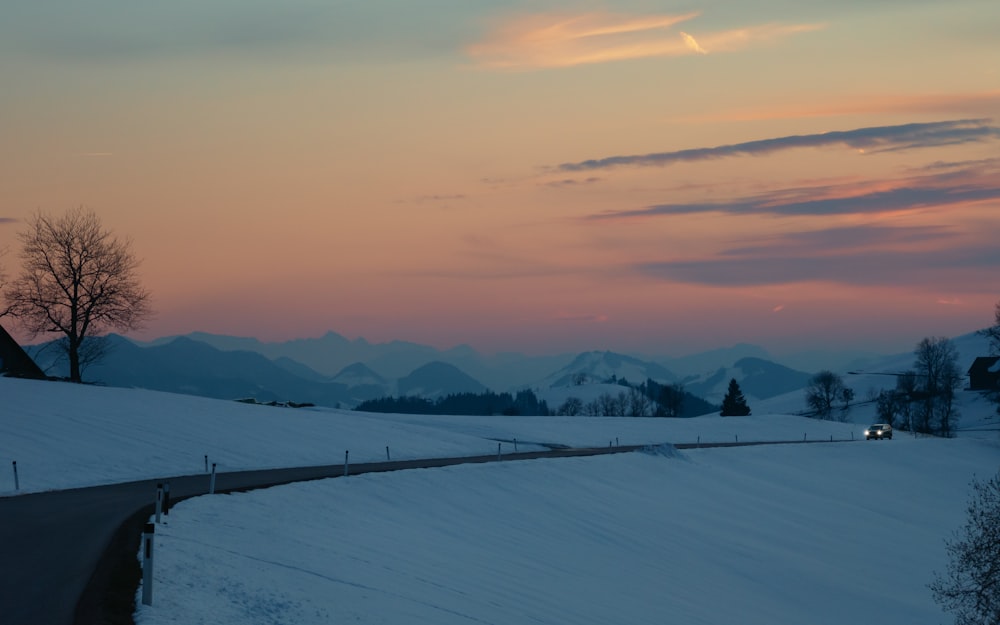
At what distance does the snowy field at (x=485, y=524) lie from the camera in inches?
879

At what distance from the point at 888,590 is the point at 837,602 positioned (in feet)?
18.6

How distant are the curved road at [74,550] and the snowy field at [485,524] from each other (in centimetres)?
84

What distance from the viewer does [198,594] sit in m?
17.5

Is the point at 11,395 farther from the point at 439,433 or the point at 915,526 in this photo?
the point at 915,526

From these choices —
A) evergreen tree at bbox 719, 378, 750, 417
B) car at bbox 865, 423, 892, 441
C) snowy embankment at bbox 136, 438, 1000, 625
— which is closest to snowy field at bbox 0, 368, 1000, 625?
snowy embankment at bbox 136, 438, 1000, 625

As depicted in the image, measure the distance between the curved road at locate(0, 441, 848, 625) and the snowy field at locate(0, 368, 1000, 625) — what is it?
0.84 meters

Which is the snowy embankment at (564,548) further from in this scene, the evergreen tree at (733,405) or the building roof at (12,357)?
the evergreen tree at (733,405)

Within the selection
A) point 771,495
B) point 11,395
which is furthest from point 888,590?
point 11,395

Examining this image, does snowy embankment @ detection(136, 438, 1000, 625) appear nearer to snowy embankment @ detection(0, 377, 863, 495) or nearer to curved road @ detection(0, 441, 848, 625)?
curved road @ detection(0, 441, 848, 625)

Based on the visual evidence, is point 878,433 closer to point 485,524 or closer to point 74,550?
point 485,524

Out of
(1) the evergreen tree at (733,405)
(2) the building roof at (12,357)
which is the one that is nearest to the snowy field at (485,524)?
(2) the building roof at (12,357)

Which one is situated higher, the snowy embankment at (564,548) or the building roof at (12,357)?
the building roof at (12,357)

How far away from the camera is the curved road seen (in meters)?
15.6

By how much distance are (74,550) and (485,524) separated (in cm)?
1831
